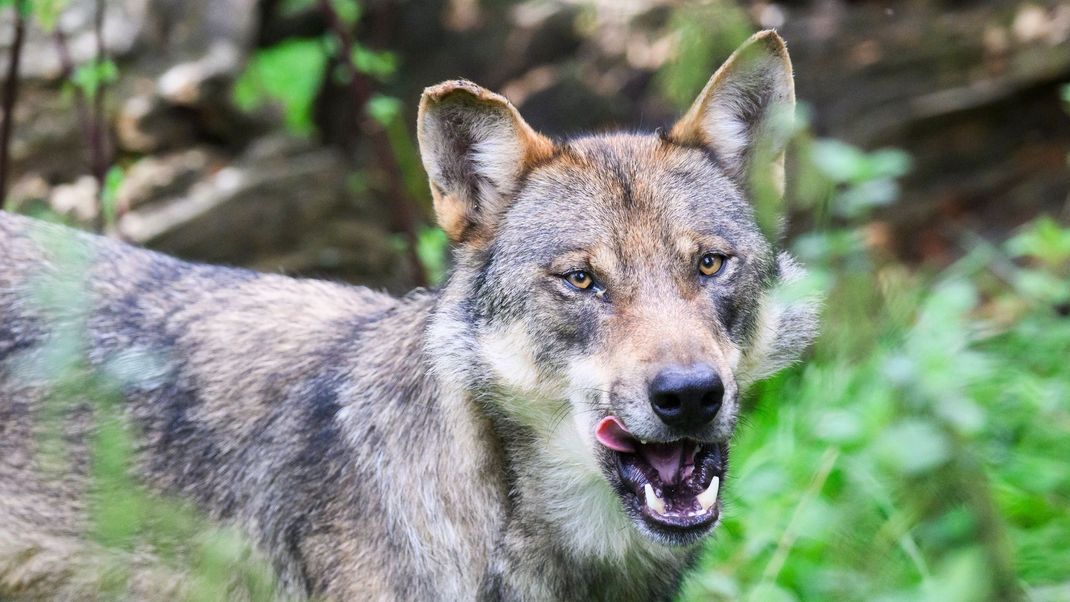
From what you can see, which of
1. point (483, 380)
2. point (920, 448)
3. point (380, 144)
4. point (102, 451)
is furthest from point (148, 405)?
point (920, 448)

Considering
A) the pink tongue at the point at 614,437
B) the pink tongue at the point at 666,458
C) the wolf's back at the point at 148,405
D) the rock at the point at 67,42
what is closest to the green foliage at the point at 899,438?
the pink tongue at the point at 666,458

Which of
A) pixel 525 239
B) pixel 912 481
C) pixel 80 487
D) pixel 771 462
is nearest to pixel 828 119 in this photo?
pixel 771 462

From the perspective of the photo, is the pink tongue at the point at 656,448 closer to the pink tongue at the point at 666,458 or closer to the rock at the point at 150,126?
the pink tongue at the point at 666,458

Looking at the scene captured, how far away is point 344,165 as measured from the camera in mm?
8578

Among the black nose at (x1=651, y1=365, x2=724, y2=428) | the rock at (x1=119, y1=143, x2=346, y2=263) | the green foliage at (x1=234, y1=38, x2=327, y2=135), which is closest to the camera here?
the black nose at (x1=651, y1=365, x2=724, y2=428)

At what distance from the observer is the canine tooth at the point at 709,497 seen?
3.28 metres

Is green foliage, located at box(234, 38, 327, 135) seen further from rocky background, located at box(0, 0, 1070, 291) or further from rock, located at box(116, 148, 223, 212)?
rock, located at box(116, 148, 223, 212)

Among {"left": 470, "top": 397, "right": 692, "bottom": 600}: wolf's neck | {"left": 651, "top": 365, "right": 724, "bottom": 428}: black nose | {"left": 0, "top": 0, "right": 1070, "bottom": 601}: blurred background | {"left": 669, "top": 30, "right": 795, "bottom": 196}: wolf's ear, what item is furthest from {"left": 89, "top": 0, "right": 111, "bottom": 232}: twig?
{"left": 651, "top": 365, "right": 724, "bottom": 428}: black nose

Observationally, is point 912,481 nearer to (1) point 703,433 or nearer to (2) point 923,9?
(1) point 703,433

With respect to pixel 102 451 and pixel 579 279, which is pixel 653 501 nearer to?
pixel 579 279

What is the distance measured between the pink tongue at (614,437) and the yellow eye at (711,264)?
1.95 ft

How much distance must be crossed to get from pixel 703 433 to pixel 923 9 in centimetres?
748

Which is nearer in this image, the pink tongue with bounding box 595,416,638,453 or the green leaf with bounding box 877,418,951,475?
the green leaf with bounding box 877,418,951,475

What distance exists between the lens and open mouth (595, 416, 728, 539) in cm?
330
